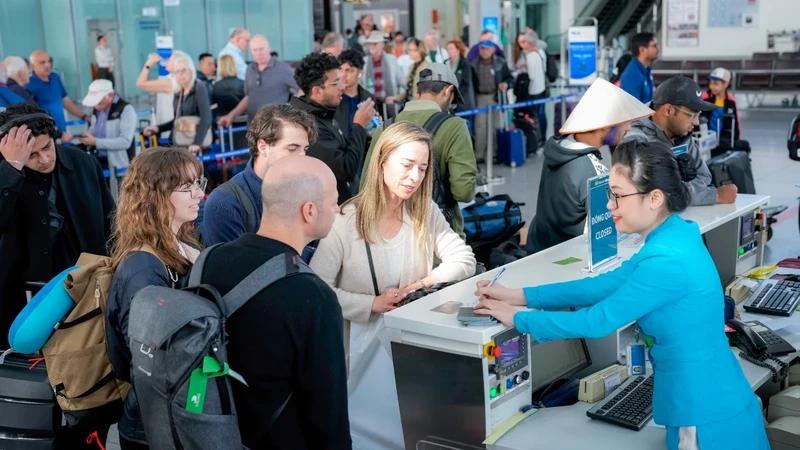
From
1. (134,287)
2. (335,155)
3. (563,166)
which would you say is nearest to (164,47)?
(335,155)

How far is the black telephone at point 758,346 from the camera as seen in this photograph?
3254 millimetres

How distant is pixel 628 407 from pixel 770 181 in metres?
7.81

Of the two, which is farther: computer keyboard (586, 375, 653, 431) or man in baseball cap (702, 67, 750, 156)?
man in baseball cap (702, 67, 750, 156)

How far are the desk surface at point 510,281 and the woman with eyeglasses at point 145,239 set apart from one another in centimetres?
71

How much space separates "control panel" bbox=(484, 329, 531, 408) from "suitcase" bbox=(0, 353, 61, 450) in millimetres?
1529

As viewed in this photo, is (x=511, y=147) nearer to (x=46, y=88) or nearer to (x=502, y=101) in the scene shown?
(x=502, y=101)

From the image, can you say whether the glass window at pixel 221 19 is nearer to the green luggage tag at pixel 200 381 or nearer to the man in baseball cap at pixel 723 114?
the man in baseball cap at pixel 723 114

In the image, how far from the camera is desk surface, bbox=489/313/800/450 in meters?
2.62

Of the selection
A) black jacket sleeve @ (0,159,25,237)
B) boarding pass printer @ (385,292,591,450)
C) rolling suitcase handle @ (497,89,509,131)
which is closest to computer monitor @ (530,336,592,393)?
boarding pass printer @ (385,292,591,450)

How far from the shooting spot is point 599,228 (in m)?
3.20

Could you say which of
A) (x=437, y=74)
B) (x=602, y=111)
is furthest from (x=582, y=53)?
(x=602, y=111)

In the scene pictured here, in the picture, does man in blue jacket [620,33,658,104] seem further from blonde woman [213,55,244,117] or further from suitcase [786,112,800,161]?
blonde woman [213,55,244,117]

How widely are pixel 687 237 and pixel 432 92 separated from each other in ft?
8.32

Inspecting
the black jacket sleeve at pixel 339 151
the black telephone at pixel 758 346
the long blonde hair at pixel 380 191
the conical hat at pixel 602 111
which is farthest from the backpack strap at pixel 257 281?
the black jacket sleeve at pixel 339 151
